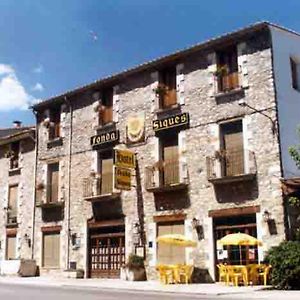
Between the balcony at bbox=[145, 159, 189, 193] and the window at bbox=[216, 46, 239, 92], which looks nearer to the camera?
the window at bbox=[216, 46, 239, 92]

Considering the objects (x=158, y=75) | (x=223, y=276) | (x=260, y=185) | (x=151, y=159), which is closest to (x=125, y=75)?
(x=158, y=75)

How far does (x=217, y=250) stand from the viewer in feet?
62.1

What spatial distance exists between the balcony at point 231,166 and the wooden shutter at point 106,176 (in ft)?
17.2

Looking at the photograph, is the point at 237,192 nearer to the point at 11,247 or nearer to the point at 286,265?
the point at 286,265

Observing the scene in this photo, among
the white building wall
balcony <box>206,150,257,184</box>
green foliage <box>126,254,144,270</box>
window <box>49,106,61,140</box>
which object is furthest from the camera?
window <box>49,106,61,140</box>

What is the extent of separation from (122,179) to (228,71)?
5.87 meters

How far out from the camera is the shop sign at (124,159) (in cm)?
2123

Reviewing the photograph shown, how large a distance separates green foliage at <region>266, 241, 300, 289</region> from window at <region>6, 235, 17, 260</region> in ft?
50.4

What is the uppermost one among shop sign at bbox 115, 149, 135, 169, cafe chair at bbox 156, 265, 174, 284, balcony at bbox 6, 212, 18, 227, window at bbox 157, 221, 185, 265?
shop sign at bbox 115, 149, 135, 169

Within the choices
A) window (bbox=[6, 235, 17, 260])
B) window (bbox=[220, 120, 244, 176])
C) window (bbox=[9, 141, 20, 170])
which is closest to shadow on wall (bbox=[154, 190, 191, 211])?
window (bbox=[220, 120, 244, 176])

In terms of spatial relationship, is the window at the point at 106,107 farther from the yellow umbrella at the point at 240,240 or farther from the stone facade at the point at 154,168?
the yellow umbrella at the point at 240,240

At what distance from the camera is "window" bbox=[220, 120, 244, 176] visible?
1874 centimetres

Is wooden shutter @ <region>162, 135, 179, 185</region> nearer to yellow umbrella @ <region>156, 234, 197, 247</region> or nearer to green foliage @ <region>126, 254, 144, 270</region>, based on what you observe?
yellow umbrella @ <region>156, 234, 197, 247</region>

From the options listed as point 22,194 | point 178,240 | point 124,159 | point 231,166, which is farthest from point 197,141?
point 22,194
